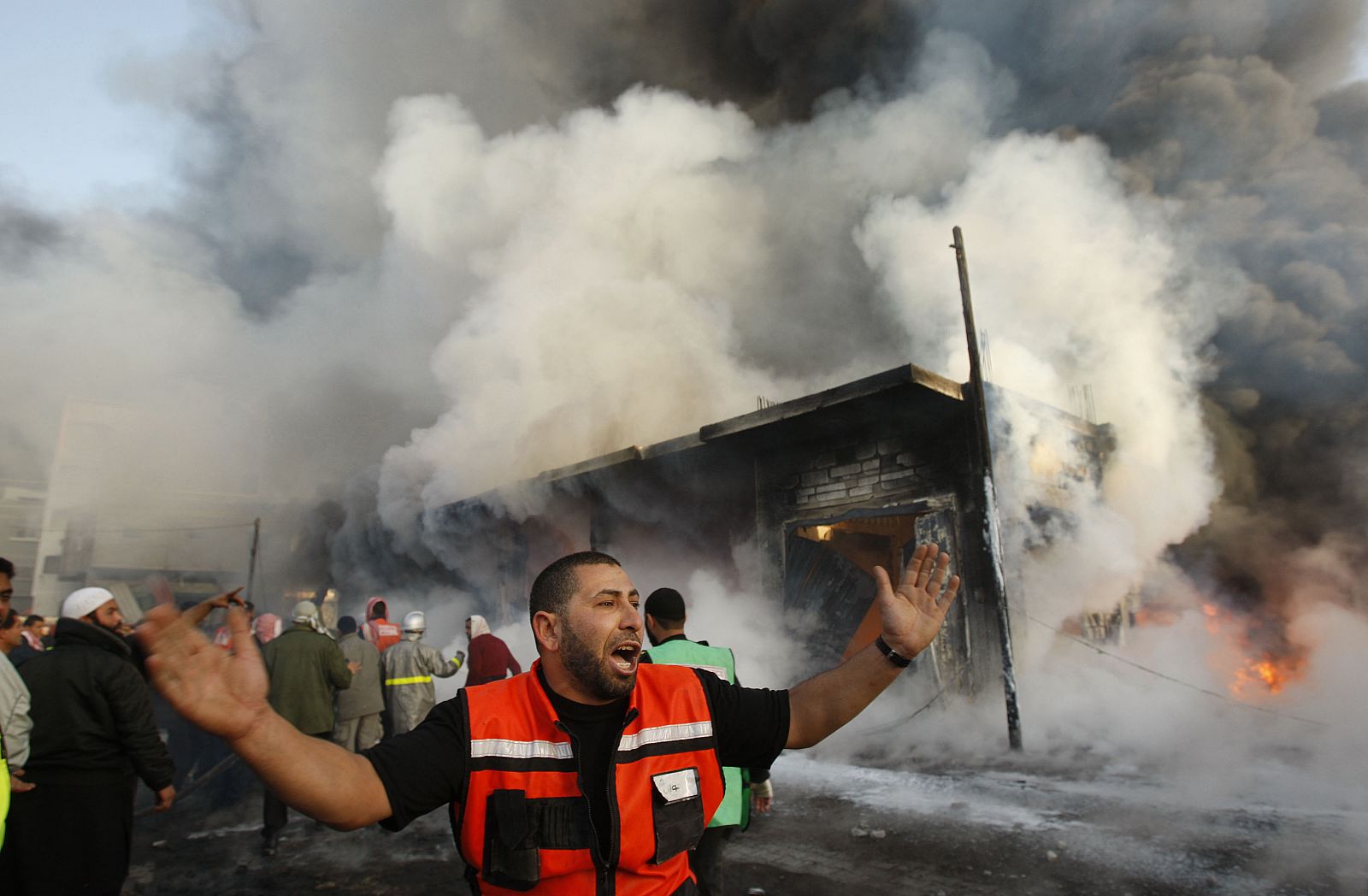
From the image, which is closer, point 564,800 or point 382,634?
point 564,800

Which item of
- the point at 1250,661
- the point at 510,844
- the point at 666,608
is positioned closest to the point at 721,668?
the point at 666,608

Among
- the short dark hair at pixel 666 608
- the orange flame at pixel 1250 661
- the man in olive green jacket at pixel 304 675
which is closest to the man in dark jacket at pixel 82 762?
the man in olive green jacket at pixel 304 675

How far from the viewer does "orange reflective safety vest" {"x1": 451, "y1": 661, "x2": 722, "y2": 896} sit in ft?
5.24

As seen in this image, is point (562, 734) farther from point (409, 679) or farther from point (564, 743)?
point (409, 679)

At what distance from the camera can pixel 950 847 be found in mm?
4879

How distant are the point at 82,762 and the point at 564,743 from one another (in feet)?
9.22

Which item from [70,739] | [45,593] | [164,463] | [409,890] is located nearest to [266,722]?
[70,739]

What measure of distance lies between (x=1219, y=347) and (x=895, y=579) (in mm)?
7075

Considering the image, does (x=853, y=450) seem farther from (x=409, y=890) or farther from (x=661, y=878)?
(x=661, y=878)

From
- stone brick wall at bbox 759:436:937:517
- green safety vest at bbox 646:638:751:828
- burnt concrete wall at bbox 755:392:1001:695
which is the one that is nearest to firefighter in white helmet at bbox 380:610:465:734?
green safety vest at bbox 646:638:751:828

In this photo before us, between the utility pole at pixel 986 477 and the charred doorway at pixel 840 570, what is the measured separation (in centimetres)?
57

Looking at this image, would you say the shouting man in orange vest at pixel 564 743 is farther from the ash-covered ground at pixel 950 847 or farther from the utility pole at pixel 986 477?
the utility pole at pixel 986 477

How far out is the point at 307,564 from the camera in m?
25.4

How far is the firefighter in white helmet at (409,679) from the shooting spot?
6.77 metres
